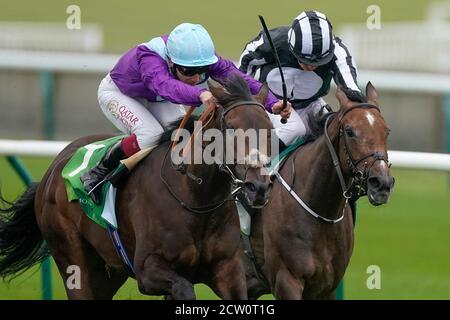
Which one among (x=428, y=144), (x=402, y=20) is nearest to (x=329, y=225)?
(x=428, y=144)

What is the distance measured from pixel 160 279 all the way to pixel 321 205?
97cm

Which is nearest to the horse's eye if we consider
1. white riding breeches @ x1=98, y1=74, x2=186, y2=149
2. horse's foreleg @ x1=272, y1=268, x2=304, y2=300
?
horse's foreleg @ x1=272, y1=268, x2=304, y2=300

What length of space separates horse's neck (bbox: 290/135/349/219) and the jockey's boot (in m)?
0.92

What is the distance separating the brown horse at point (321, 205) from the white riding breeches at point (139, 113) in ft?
2.22

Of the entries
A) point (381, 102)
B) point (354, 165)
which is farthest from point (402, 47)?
point (354, 165)

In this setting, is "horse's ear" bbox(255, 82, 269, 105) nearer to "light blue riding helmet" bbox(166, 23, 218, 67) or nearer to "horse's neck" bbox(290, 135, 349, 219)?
"light blue riding helmet" bbox(166, 23, 218, 67)

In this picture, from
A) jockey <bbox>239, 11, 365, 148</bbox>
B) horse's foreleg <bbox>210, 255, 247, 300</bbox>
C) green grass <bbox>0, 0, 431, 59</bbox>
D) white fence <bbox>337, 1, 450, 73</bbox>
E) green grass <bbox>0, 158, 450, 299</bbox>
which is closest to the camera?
horse's foreleg <bbox>210, 255, 247, 300</bbox>

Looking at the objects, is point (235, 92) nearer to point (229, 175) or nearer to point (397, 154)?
point (229, 175)

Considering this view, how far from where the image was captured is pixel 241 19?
74.6 feet

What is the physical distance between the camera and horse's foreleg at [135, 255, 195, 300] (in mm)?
5238

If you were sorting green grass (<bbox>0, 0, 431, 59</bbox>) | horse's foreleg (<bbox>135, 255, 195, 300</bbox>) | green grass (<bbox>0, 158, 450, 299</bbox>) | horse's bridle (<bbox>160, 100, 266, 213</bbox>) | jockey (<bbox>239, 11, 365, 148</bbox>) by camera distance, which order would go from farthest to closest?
Answer: 1. green grass (<bbox>0, 0, 431, 59</bbox>)
2. green grass (<bbox>0, 158, 450, 299</bbox>)
3. jockey (<bbox>239, 11, 365, 148</bbox>)
4. horse's foreleg (<bbox>135, 255, 195, 300</bbox>)
5. horse's bridle (<bbox>160, 100, 266, 213</bbox>)

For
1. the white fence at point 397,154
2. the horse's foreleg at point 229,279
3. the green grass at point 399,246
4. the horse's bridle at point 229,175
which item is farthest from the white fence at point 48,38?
the horse's foreleg at point 229,279

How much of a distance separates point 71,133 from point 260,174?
8278mm

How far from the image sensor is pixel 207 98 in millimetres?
5133
